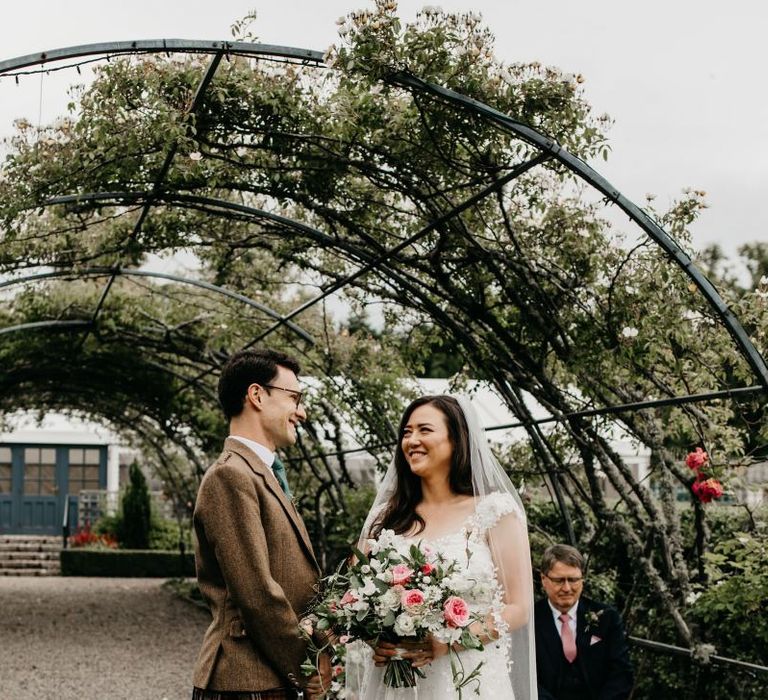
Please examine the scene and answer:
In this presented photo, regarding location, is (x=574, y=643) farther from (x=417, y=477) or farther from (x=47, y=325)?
(x=47, y=325)

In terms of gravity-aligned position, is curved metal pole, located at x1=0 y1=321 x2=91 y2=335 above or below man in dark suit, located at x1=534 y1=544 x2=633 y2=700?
above

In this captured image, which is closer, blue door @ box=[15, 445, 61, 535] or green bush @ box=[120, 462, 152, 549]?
green bush @ box=[120, 462, 152, 549]

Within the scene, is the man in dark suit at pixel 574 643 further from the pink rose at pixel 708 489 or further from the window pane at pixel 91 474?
the window pane at pixel 91 474

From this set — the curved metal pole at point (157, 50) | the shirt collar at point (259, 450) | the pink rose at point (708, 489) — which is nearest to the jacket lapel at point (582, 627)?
the pink rose at point (708, 489)

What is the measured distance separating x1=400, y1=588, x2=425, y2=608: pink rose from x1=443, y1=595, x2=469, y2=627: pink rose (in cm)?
7

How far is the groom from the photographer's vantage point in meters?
2.79

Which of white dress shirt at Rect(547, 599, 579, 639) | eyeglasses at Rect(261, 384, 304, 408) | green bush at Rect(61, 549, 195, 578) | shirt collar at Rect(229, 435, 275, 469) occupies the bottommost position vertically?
green bush at Rect(61, 549, 195, 578)

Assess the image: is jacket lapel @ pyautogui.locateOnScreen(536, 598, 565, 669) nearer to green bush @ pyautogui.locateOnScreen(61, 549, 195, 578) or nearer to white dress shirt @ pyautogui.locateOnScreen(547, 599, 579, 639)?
white dress shirt @ pyautogui.locateOnScreen(547, 599, 579, 639)

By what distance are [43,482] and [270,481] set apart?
77.5 feet

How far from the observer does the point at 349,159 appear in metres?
5.60

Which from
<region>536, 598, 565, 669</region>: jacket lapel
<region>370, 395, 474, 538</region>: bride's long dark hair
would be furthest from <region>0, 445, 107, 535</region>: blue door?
<region>370, 395, 474, 538</region>: bride's long dark hair

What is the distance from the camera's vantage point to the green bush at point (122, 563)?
20.0 meters

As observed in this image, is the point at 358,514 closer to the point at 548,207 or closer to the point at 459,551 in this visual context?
the point at 548,207

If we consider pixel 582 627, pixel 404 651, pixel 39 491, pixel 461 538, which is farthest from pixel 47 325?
pixel 39 491
